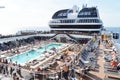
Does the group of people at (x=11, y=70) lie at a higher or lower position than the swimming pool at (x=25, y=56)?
higher

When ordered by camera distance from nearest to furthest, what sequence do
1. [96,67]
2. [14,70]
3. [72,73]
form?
[72,73] < [14,70] < [96,67]

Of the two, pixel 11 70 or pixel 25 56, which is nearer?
pixel 11 70

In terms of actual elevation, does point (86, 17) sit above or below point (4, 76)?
above

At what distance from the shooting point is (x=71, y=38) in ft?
93.2

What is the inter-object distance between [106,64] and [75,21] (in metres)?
19.1

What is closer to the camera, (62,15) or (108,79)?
(108,79)

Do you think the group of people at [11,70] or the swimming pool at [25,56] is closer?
the group of people at [11,70]

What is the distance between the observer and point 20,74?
1097cm

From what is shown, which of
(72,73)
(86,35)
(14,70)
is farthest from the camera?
(86,35)

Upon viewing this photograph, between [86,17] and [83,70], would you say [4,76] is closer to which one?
[83,70]

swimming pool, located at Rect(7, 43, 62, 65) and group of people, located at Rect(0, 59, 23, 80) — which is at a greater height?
group of people, located at Rect(0, 59, 23, 80)

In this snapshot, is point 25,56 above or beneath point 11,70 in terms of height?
beneath

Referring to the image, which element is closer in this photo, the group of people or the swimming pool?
the group of people

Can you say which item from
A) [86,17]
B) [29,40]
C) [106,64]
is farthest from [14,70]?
[86,17]
